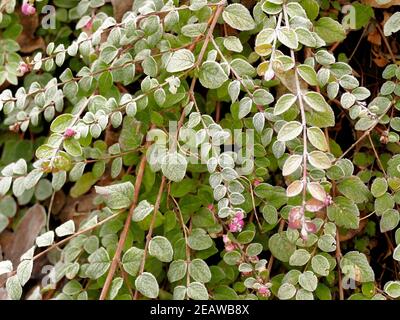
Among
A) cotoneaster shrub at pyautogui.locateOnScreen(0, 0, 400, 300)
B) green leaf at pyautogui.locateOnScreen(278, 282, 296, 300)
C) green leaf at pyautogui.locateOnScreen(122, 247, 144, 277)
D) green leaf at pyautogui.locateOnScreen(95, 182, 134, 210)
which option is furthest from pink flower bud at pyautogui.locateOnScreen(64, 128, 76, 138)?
green leaf at pyautogui.locateOnScreen(278, 282, 296, 300)

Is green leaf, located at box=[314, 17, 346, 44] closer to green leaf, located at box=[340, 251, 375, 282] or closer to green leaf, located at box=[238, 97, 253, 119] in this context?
green leaf, located at box=[238, 97, 253, 119]

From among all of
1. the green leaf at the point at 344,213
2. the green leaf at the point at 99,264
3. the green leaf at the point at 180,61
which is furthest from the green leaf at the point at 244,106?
the green leaf at the point at 99,264

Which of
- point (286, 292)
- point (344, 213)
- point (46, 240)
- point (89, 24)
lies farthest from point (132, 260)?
point (89, 24)

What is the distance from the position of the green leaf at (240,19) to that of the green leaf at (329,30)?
14cm

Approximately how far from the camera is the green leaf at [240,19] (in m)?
1.04

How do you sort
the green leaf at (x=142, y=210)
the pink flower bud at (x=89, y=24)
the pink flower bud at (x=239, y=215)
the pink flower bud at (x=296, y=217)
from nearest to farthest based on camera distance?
the pink flower bud at (x=296, y=217)
the pink flower bud at (x=239, y=215)
the green leaf at (x=142, y=210)
the pink flower bud at (x=89, y=24)

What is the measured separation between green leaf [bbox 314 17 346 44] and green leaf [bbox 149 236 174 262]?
461 mm

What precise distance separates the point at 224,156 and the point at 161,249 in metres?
0.19

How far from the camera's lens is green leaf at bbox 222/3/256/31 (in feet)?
3.43

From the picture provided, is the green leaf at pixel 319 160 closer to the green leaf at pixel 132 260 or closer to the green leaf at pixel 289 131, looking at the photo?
the green leaf at pixel 289 131

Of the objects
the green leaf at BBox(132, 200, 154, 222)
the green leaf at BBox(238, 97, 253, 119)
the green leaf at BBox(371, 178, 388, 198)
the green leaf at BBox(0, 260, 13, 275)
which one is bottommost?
the green leaf at BBox(0, 260, 13, 275)

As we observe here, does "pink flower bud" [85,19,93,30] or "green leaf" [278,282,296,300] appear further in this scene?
"pink flower bud" [85,19,93,30]

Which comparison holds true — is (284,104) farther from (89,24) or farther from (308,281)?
(89,24)

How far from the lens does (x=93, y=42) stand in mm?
1105
